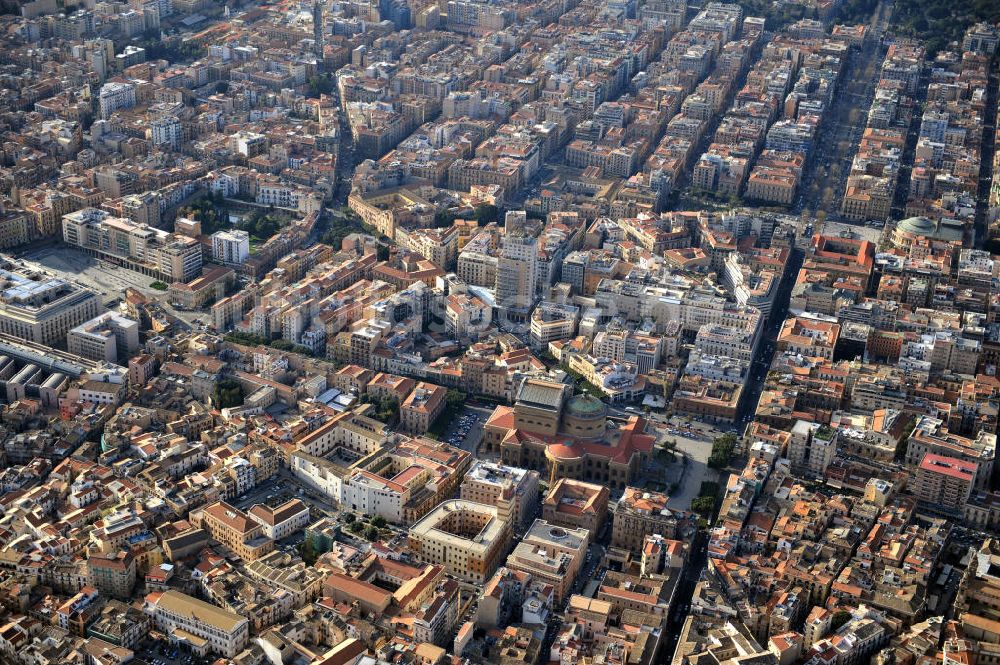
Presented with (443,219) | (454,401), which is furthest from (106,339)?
(443,219)

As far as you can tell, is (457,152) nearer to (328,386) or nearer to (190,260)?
(190,260)

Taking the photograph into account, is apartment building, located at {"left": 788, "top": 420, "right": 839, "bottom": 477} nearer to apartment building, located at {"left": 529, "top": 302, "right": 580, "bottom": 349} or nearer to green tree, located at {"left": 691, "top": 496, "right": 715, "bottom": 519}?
green tree, located at {"left": 691, "top": 496, "right": 715, "bottom": 519}

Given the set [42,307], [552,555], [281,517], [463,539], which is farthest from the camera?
[42,307]

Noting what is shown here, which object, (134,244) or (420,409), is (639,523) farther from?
(134,244)

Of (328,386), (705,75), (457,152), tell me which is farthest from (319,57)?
(328,386)

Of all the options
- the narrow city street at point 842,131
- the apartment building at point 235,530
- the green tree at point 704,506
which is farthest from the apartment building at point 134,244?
the narrow city street at point 842,131

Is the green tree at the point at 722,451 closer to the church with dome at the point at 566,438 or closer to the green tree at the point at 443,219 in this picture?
the church with dome at the point at 566,438
